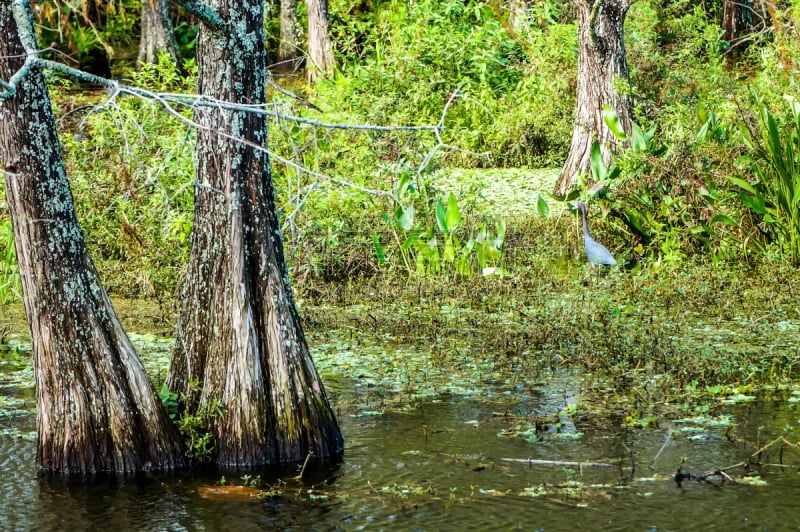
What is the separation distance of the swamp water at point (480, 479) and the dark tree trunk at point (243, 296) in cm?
23

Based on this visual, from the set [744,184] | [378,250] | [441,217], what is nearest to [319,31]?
[378,250]

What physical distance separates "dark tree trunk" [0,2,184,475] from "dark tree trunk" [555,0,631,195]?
8.51 meters

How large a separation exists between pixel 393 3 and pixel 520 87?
5080mm

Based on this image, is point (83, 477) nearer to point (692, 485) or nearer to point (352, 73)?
point (692, 485)

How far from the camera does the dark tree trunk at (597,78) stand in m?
12.8

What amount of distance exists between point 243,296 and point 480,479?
141 centimetres

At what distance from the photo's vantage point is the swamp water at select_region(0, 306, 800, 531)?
15.3 feet

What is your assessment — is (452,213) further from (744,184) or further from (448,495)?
(448,495)

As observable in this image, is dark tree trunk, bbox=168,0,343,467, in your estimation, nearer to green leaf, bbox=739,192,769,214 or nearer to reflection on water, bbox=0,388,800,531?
reflection on water, bbox=0,388,800,531

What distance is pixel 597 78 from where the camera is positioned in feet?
42.9

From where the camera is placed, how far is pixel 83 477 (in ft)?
16.8

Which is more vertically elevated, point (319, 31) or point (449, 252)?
point (319, 31)

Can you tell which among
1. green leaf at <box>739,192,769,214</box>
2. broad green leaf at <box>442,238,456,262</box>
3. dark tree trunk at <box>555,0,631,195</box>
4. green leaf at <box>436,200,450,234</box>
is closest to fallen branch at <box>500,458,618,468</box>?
green leaf at <box>436,200,450,234</box>

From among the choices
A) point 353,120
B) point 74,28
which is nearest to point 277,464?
point 353,120
